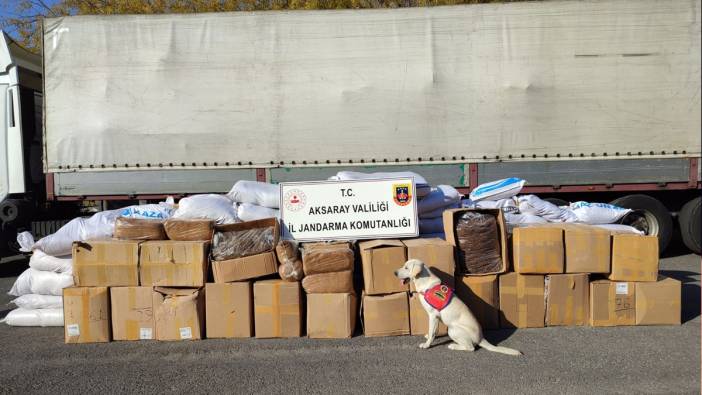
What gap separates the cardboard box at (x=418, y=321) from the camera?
451cm

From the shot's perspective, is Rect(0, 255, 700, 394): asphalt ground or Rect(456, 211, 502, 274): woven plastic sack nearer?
Rect(0, 255, 700, 394): asphalt ground

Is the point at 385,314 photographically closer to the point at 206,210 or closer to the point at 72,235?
the point at 206,210

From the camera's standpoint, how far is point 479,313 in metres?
4.66

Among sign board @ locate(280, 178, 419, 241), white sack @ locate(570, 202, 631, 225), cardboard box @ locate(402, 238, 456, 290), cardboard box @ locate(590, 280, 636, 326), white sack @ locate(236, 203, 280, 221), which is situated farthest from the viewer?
white sack @ locate(570, 202, 631, 225)

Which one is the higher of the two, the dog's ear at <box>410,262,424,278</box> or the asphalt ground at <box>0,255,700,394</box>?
the dog's ear at <box>410,262,424,278</box>

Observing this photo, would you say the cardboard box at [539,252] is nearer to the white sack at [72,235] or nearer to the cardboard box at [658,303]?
the cardboard box at [658,303]

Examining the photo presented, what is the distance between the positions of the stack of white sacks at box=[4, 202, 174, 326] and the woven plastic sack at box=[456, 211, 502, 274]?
10.2 feet

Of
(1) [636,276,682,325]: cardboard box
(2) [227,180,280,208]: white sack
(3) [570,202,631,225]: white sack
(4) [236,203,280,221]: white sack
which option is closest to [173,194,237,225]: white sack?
(4) [236,203,280,221]: white sack

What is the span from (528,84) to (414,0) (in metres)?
9.01

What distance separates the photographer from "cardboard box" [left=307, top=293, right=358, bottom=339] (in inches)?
177

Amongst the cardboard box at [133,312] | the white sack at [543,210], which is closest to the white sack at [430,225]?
the white sack at [543,210]

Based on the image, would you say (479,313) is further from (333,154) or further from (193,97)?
(193,97)

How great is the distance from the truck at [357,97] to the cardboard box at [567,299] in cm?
275

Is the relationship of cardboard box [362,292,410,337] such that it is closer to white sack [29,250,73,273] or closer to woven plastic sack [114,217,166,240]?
woven plastic sack [114,217,166,240]
